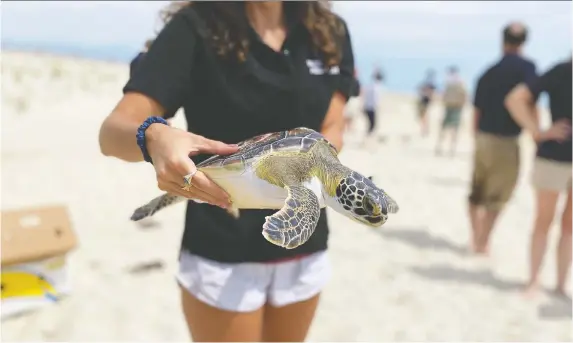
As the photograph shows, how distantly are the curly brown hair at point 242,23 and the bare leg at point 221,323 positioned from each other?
647 mm

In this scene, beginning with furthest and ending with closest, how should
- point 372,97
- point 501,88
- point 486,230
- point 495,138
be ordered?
point 372,97 < point 486,230 < point 495,138 < point 501,88

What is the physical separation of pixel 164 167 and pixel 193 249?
1.72 ft

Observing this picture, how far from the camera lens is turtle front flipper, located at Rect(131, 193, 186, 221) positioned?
1.21m

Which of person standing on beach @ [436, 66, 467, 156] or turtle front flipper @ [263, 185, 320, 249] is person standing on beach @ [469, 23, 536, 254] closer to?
turtle front flipper @ [263, 185, 320, 249]

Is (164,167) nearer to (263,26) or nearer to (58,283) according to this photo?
(263,26)

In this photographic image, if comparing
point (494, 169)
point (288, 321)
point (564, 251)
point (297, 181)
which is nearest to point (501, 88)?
point (494, 169)

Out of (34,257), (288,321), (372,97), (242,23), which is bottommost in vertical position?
(372,97)

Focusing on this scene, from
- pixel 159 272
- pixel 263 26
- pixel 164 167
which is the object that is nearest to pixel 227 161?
pixel 164 167

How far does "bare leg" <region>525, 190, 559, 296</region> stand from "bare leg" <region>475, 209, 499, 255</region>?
718mm

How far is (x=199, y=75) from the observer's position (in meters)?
1.30

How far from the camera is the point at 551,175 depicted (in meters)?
2.99

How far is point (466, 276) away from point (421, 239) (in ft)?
2.64

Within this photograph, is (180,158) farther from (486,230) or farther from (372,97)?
(372,97)

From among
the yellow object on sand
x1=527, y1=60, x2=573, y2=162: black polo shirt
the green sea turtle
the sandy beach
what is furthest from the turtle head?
the yellow object on sand
